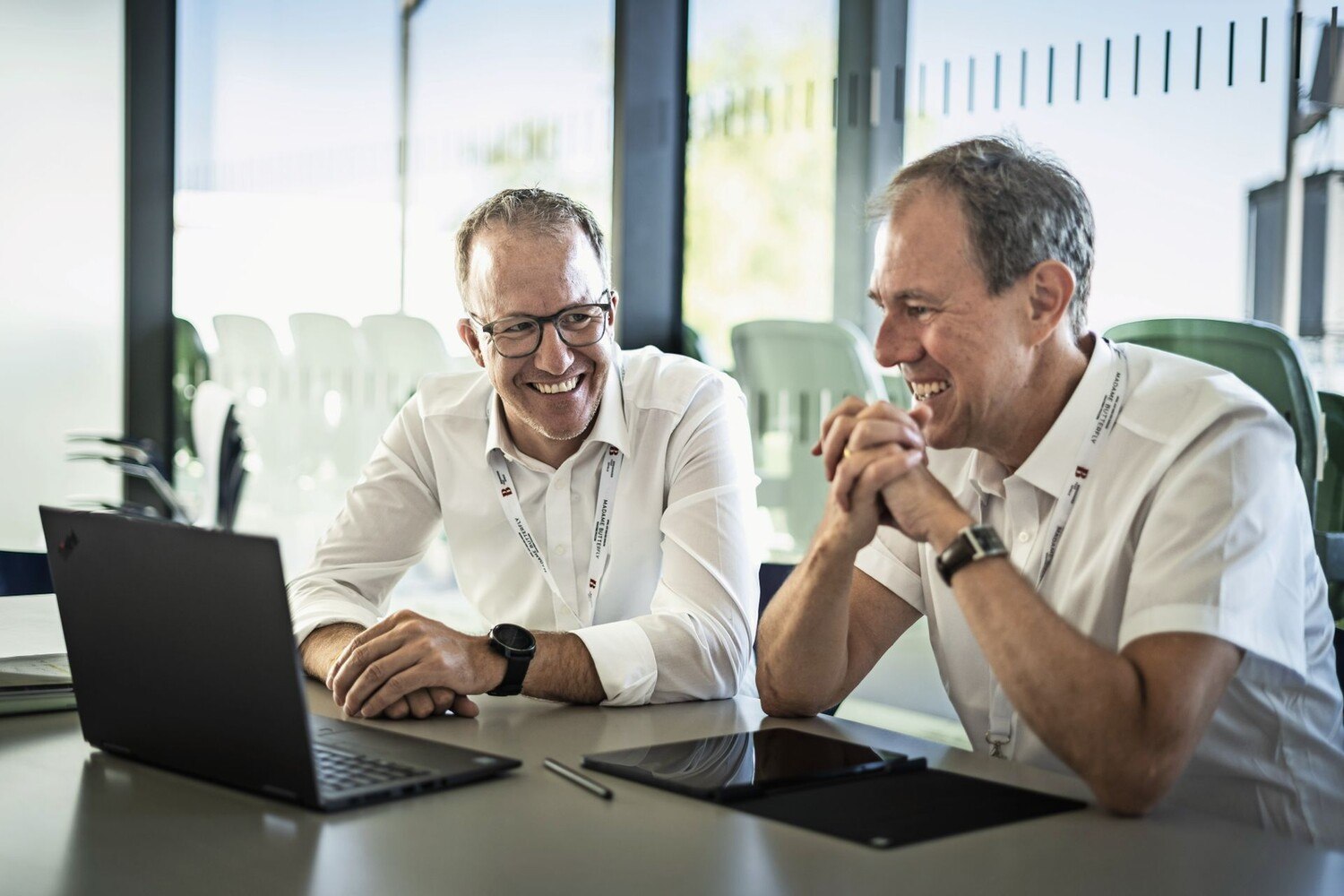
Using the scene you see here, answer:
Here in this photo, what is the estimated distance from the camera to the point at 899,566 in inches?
79.3

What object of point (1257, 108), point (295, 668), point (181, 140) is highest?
point (181, 140)

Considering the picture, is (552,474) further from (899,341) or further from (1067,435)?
(1067,435)

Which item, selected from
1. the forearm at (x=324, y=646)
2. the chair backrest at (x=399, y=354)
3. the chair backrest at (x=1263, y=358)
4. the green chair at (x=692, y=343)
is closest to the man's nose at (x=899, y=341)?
the forearm at (x=324, y=646)

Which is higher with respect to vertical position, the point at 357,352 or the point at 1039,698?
the point at 357,352

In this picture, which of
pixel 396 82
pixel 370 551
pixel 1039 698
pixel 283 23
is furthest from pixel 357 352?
pixel 1039 698

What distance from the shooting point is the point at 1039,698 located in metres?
1.50

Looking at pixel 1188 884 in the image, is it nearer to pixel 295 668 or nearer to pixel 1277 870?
pixel 1277 870

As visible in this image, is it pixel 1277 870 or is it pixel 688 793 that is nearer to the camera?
pixel 1277 870

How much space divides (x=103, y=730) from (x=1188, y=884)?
1142 mm

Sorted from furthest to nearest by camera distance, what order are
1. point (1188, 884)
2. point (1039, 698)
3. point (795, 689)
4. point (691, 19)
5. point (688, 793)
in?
point (691, 19), point (795, 689), point (1039, 698), point (688, 793), point (1188, 884)

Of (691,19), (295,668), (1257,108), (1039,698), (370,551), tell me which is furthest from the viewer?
(691,19)

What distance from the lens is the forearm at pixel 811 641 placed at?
1816 mm

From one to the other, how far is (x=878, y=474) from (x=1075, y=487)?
0.28m

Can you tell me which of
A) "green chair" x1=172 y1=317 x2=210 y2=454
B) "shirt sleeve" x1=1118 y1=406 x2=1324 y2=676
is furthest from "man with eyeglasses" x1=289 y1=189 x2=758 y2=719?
"green chair" x1=172 y1=317 x2=210 y2=454
